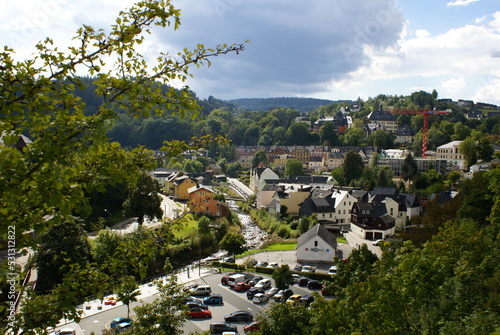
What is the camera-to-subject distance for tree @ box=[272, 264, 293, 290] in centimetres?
1909

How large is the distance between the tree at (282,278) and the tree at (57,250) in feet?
28.5

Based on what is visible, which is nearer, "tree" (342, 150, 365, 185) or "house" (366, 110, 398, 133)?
"tree" (342, 150, 365, 185)

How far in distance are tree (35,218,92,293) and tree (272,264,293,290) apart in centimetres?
870

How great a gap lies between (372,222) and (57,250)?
23.7 m

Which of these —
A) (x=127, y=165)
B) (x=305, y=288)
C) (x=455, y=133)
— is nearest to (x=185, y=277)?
(x=305, y=288)

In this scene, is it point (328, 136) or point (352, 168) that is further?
point (328, 136)

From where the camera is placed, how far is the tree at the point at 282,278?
19.1m

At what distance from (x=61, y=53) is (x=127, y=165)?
119 centimetres

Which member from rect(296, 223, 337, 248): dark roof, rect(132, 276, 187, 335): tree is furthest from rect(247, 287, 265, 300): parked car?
rect(296, 223, 337, 248): dark roof

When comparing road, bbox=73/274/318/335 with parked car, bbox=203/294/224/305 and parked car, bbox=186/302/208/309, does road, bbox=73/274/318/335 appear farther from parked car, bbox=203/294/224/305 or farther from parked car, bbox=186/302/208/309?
parked car, bbox=186/302/208/309

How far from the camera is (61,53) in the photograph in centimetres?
349

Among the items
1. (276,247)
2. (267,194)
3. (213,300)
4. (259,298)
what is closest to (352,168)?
(267,194)

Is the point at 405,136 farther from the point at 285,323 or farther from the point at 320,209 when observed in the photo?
the point at 285,323

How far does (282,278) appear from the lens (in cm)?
1916
